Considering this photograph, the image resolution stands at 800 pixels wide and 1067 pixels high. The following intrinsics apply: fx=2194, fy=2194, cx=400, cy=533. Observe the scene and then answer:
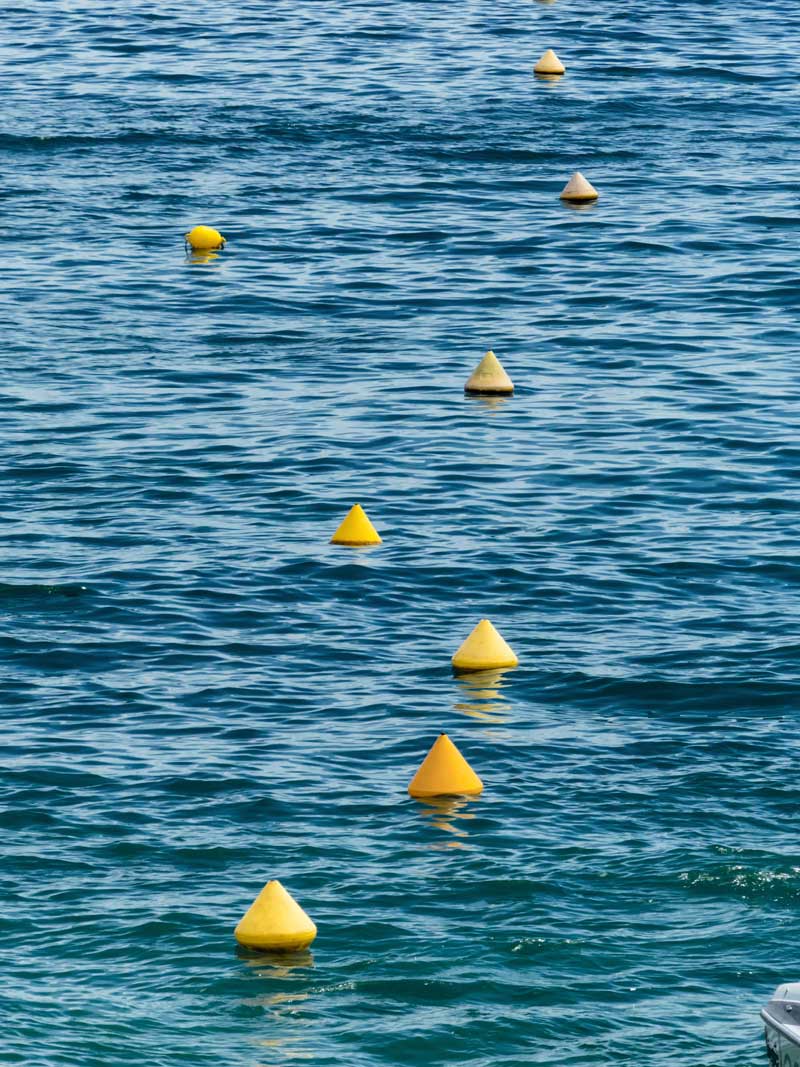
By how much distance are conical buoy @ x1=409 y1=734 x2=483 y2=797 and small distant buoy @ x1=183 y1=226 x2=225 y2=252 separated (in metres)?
14.5

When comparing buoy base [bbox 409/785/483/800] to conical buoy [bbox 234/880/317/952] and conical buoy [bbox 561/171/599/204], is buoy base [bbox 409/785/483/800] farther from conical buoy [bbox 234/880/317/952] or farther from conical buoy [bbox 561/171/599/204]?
conical buoy [bbox 561/171/599/204]

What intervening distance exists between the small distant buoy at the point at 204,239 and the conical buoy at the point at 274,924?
16.4 m

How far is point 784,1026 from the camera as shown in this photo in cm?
959

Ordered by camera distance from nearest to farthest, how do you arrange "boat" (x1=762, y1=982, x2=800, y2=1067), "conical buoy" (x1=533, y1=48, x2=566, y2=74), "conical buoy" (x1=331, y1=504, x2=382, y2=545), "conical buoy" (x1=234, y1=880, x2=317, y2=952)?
1. "boat" (x1=762, y1=982, x2=800, y2=1067)
2. "conical buoy" (x1=234, y1=880, x2=317, y2=952)
3. "conical buoy" (x1=331, y1=504, x2=382, y2=545)
4. "conical buoy" (x1=533, y1=48, x2=566, y2=74)

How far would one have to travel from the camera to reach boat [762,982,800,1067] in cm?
955

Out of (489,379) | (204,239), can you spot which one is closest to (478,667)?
(489,379)

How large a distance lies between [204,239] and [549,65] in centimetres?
1077

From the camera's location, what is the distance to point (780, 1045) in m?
9.67

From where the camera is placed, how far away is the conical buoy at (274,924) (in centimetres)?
1221

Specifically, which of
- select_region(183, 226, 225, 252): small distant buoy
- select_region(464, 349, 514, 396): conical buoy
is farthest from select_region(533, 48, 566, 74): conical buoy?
select_region(464, 349, 514, 396): conical buoy

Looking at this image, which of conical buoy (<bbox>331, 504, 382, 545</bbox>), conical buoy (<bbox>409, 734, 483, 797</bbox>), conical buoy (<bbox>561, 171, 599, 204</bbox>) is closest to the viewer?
conical buoy (<bbox>409, 734, 483, 797</bbox>)

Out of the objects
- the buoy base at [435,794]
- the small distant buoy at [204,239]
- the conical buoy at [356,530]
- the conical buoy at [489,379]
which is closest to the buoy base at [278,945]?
the buoy base at [435,794]

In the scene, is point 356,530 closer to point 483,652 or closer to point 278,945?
point 483,652

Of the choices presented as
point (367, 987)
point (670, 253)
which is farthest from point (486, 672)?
point (670, 253)
